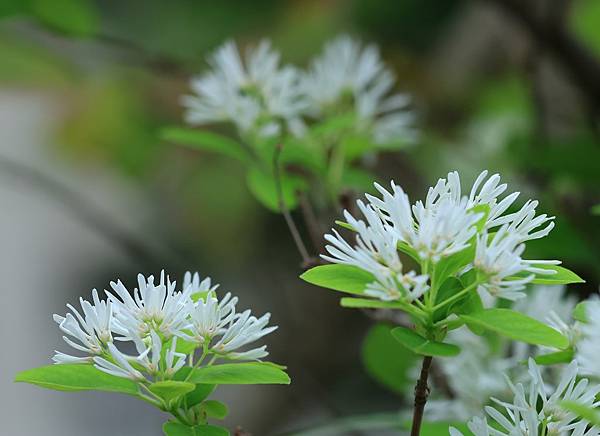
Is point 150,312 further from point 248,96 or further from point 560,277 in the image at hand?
point 248,96

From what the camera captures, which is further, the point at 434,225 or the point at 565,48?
the point at 565,48

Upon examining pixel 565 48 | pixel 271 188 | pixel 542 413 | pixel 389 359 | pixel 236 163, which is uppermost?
pixel 236 163

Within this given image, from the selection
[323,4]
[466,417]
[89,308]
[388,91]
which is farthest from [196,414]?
[323,4]

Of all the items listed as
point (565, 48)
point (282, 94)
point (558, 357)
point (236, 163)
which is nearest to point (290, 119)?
point (282, 94)

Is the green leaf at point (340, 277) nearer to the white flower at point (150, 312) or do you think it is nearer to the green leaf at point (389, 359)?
the white flower at point (150, 312)

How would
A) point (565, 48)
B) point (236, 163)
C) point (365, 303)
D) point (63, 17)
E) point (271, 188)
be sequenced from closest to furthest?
point (365, 303) < point (271, 188) < point (63, 17) < point (565, 48) < point (236, 163)

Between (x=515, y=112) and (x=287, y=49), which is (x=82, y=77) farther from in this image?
(x=515, y=112)

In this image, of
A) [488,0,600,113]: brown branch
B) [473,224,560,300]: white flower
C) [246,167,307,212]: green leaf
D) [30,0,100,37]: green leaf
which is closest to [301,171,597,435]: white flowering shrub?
[473,224,560,300]: white flower
